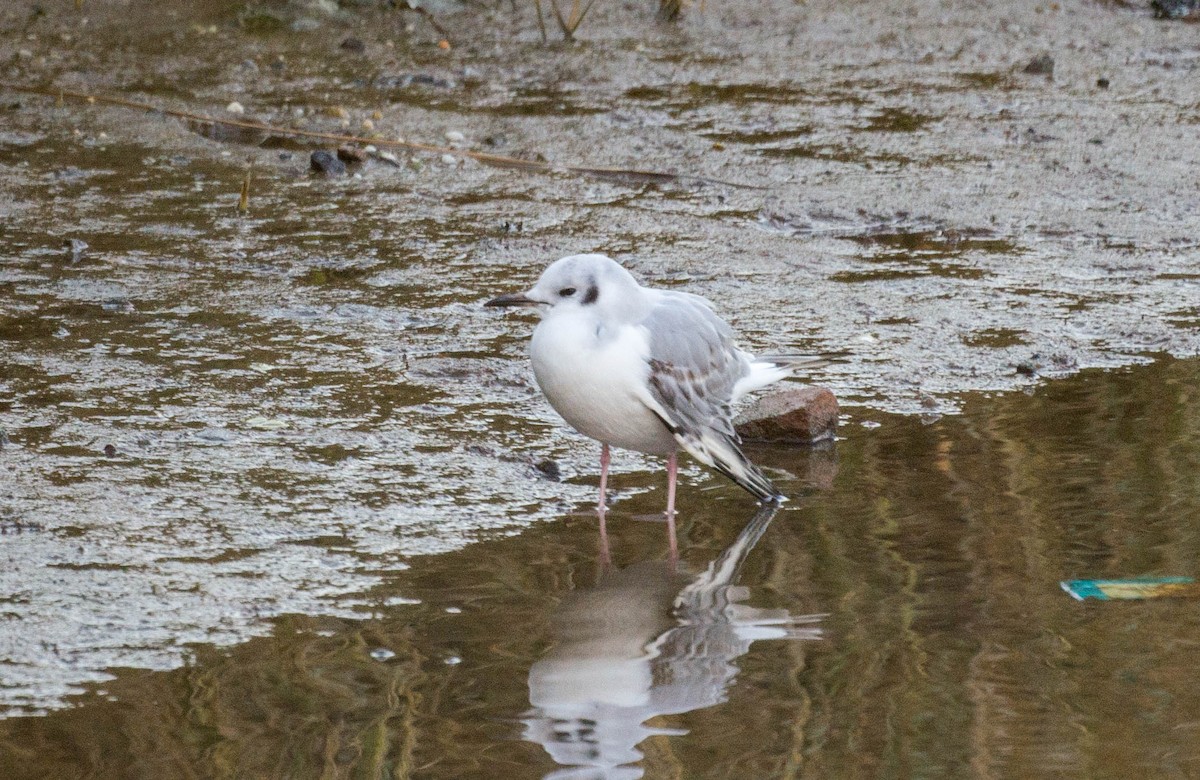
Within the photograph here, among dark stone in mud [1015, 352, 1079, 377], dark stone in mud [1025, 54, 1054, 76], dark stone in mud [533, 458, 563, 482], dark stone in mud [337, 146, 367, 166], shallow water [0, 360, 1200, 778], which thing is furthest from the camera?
dark stone in mud [1025, 54, 1054, 76]

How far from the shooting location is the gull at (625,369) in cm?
405

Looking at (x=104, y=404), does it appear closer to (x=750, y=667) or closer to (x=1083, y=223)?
(x=750, y=667)

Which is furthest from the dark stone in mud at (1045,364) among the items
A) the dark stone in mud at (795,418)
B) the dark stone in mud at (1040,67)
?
the dark stone in mud at (1040,67)

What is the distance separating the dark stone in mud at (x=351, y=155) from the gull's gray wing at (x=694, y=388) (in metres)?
3.68

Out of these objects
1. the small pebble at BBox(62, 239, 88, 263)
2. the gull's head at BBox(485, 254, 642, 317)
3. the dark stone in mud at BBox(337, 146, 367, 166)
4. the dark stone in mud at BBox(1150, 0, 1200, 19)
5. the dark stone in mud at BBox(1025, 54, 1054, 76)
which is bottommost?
the small pebble at BBox(62, 239, 88, 263)

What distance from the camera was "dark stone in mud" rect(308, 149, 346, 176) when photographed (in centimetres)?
768

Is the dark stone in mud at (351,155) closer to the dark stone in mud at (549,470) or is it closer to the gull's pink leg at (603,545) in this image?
the dark stone in mud at (549,470)

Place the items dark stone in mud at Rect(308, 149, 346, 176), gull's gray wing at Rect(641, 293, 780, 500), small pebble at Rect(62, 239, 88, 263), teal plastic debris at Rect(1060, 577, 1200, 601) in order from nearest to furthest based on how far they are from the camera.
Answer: teal plastic debris at Rect(1060, 577, 1200, 601) → gull's gray wing at Rect(641, 293, 780, 500) → small pebble at Rect(62, 239, 88, 263) → dark stone in mud at Rect(308, 149, 346, 176)

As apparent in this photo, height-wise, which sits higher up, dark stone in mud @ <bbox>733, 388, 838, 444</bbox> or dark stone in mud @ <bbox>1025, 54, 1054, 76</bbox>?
dark stone in mud @ <bbox>1025, 54, 1054, 76</bbox>

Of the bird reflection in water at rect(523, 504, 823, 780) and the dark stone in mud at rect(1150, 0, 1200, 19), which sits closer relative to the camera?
the bird reflection in water at rect(523, 504, 823, 780)

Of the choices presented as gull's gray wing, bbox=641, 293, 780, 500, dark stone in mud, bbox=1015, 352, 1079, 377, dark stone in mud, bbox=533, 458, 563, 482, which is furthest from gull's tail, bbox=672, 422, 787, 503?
dark stone in mud, bbox=1015, 352, 1079, 377

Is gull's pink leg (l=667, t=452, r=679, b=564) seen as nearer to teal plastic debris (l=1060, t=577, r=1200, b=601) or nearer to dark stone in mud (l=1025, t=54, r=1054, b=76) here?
teal plastic debris (l=1060, t=577, r=1200, b=601)

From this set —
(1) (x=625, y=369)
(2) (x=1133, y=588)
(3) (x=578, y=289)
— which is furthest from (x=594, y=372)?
(2) (x=1133, y=588)

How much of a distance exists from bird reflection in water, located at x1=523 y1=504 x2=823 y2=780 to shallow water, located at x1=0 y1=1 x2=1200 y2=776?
13 mm
